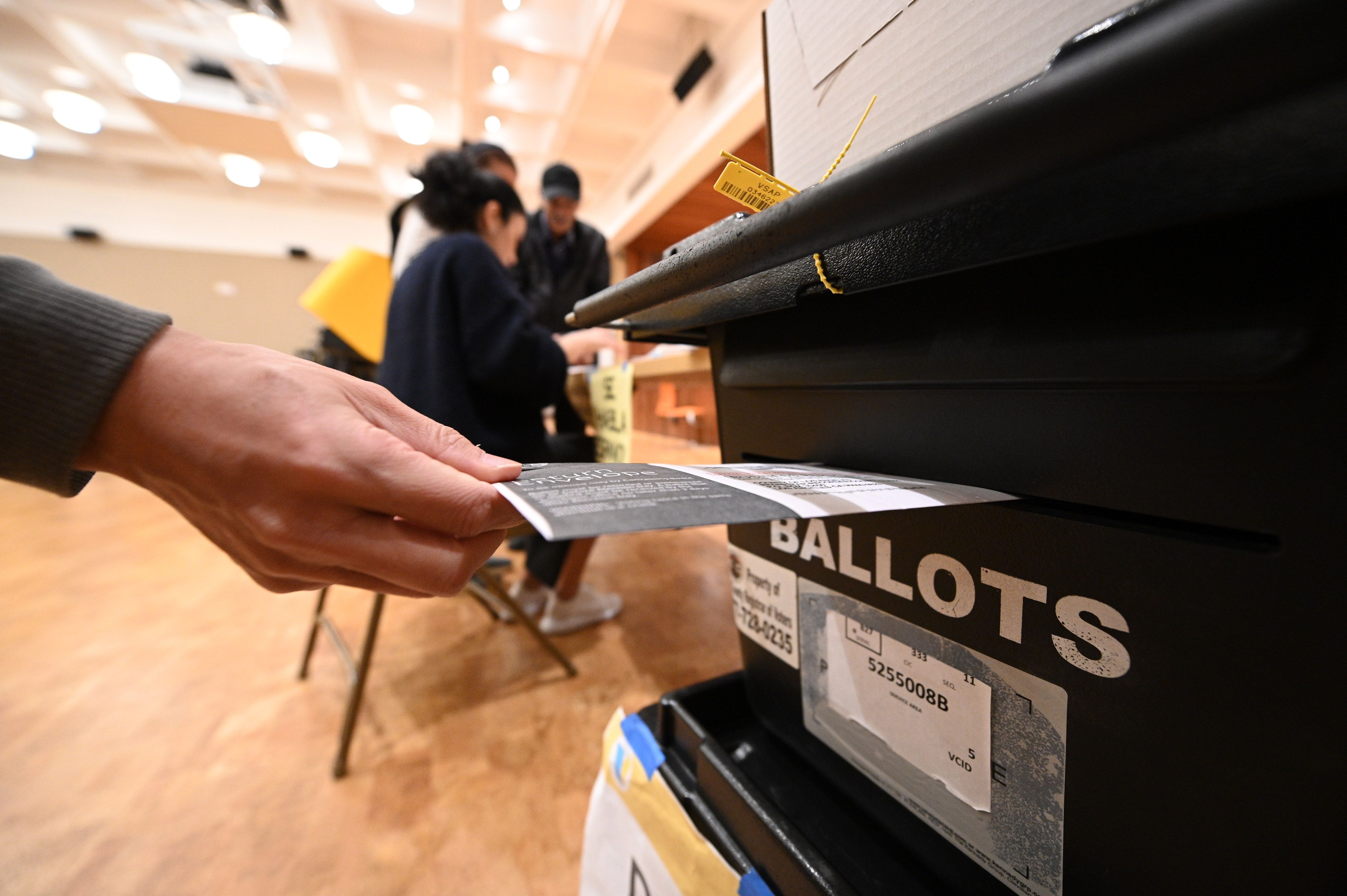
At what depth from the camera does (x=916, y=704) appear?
1.11 feet

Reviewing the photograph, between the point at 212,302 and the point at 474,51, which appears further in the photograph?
the point at 212,302

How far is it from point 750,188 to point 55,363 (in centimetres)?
45

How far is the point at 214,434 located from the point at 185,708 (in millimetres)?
1196

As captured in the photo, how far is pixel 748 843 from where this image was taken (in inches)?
14.2

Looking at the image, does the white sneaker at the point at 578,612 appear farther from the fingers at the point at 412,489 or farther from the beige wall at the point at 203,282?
the beige wall at the point at 203,282

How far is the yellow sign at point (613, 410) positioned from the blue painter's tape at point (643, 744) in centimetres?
36

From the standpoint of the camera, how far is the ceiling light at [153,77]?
3574mm

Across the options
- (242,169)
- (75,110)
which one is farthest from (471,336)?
(242,169)

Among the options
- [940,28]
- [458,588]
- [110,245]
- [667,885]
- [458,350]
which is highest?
[110,245]

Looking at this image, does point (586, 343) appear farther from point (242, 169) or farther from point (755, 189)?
point (242, 169)

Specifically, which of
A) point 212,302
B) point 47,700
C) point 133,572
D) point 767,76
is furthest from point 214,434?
point 212,302

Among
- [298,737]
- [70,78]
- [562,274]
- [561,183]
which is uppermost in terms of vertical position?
[70,78]

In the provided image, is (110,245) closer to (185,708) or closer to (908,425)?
(185,708)

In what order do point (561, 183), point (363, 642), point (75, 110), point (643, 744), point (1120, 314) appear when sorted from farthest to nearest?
point (75, 110)
point (561, 183)
point (363, 642)
point (643, 744)
point (1120, 314)
